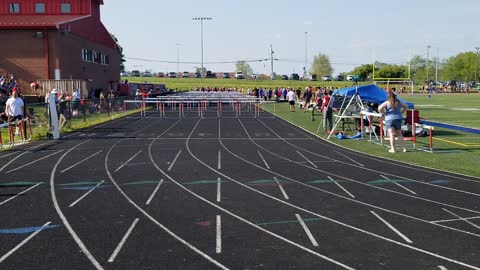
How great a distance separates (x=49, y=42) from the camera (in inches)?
1523

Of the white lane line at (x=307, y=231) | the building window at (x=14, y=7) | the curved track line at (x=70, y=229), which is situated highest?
the building window at (x=14, y=7)

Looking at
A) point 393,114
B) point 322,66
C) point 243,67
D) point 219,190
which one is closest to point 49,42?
point 393,114

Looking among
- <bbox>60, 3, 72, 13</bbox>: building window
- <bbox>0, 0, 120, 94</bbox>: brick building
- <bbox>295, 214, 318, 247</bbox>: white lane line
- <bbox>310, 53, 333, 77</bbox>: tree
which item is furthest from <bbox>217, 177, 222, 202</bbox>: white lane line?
<bbox>310, 53, 333, 77</bbox>: tree

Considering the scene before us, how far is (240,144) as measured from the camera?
1917 cm

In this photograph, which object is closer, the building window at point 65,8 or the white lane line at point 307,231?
the white lane line at point 307,231

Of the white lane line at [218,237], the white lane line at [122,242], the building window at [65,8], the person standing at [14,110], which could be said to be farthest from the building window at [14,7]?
the white lane line at [218,237]

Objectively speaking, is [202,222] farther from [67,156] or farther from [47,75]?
[47,75]

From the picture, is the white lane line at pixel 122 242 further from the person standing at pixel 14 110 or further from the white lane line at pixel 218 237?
the person standing at pixel 14 110

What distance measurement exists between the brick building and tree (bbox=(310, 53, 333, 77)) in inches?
3626

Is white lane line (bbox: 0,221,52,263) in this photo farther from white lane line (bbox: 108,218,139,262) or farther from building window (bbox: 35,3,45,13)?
building window (bbox: 35,3,45,13)

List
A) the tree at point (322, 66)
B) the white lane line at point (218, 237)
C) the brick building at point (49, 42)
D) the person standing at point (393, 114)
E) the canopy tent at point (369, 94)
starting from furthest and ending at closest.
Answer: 1. the tree at point (322, 66)
2. the brick building at point (49, 42)
3. the canopy tent at point (369, 94)
4. the person standing at point (393, 114)
5. the white lane line at point (218, 237)

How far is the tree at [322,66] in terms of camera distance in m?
135

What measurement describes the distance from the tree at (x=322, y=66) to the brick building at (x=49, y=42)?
92.1 metres

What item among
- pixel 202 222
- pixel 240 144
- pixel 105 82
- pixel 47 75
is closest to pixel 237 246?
pixel 202 222
